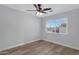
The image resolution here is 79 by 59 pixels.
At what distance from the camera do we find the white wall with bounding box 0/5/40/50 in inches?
47.4

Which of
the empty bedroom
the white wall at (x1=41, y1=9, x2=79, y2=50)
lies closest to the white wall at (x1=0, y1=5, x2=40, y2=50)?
the empty bedroom

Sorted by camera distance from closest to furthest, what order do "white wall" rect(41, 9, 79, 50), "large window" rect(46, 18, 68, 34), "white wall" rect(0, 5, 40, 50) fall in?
1. "large window" rect(46, 18, 68, 34)
2. "white wall" rect(41, 9, 79, 50)
3. "white wall" rect(0, 5, 40, 50)

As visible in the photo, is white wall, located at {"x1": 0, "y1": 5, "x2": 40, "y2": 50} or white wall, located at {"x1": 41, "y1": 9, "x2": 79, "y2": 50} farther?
white wall, located at {"x1": 0, "y1": 5, "x2": 40, "y2": 50}

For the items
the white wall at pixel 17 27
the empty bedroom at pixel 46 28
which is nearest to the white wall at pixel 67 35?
the empty bedroom at pixel 46 28

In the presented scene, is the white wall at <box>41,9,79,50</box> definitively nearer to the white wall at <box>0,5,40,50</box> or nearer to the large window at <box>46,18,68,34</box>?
the large window at <box>46,18,68,34</box>

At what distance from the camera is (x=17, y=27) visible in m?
1.28

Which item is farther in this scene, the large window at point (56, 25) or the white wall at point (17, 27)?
the white wall at point (17, 27)

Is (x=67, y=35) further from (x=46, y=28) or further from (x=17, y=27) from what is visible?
Answer: (x=17, y=27)

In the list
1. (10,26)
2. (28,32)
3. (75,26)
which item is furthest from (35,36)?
(75,26)

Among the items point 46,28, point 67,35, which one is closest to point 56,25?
point 46,28

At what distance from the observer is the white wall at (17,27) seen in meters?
1.20

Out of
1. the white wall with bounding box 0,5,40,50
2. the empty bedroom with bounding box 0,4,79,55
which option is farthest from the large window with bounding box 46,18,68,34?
the white wall with bounding box 0,5,40,50

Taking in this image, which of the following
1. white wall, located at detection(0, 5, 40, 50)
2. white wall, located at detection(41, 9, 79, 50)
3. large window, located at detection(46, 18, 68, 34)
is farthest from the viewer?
white wall, located at detection(0, 5, 40, 50)

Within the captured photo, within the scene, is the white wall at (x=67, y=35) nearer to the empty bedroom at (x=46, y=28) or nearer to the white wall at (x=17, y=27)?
the empty bedroom at (x=46, y=28)
